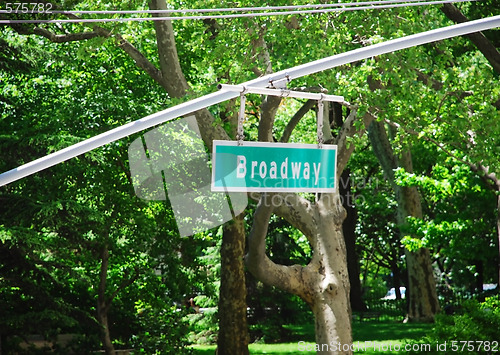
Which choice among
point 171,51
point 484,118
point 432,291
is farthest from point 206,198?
point 432,291

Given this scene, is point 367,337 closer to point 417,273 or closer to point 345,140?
point 417,273

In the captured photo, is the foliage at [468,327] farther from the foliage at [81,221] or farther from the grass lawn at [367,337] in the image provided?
the foliage at [81,221]

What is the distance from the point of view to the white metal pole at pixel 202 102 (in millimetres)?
5352

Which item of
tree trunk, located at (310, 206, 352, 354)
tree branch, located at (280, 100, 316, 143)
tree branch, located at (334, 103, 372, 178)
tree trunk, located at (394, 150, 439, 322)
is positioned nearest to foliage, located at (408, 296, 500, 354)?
tree trunk, located at (310, 206, 352, 354)

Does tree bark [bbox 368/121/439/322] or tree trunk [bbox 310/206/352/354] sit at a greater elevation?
tree bark [bbox 368/121/439/322]

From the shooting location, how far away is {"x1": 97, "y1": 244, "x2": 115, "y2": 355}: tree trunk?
16703mm

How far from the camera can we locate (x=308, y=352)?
19.7 metres

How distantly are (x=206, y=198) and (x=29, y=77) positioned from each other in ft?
17.7

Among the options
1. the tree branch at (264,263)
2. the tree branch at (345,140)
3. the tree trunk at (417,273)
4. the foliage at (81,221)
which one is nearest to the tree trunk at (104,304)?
the foliage at (81,221)

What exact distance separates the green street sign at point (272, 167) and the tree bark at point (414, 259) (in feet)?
64.2

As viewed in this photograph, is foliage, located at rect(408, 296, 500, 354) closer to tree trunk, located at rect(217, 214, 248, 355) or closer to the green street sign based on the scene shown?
the green street sign

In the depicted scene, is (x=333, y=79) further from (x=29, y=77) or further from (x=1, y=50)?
(x=29, y=77)

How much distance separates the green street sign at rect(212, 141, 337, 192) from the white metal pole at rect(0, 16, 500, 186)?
54cm

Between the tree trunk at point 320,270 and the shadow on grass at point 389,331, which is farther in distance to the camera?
the shadow on grass at point 389,331
